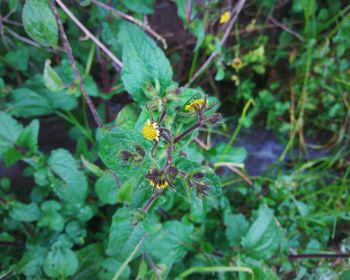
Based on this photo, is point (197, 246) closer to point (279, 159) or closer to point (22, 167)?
point (279, 159)

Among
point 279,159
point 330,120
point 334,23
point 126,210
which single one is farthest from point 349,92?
point 126,210

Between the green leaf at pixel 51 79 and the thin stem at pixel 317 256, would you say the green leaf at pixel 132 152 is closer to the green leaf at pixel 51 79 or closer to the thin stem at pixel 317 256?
the green leaf at pixel 51 79

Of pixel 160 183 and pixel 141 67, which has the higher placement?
pixel 141 67

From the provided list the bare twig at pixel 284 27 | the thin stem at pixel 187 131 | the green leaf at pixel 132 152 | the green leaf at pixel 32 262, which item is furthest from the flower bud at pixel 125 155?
the bare twig at pixel 284 27

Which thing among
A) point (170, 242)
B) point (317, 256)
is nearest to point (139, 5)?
point (170, 242)

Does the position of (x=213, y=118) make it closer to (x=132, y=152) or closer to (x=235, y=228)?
(x=132, y=152)

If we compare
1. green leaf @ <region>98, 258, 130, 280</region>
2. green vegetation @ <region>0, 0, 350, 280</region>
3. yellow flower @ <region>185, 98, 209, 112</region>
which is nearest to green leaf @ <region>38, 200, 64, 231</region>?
green vegetation @ <region>0, 0, 350, 280</region>

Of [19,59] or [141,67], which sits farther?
[19,59]
